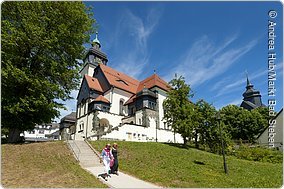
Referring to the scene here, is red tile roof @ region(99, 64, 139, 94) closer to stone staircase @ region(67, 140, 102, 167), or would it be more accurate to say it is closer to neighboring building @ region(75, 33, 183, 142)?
neighboring building @ region(75, 33, 183, 142)

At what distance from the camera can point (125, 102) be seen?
1741 inches

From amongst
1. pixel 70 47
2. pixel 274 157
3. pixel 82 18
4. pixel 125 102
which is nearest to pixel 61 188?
pixel 70 47

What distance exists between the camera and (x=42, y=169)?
1193 centimetres

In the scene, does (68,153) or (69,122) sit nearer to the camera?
(68,153)

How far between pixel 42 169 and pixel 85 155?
4.82 m

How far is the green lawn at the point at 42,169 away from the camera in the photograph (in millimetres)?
9348

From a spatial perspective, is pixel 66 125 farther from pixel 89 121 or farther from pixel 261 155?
pixel 261 155

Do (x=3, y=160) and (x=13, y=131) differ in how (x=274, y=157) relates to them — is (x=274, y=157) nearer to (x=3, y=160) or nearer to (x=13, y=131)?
(x=3, y=160)

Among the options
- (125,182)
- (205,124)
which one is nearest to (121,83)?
(205,124)

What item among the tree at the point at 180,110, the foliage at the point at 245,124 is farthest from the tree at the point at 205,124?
the foliage at the point at 245,124

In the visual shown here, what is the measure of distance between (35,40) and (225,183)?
17908 mm

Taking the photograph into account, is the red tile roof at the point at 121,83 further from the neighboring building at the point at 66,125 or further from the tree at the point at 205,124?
the tree at the point at 205,124

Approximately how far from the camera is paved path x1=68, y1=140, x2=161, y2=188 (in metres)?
9.93

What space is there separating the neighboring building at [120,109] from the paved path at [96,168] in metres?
15.2
